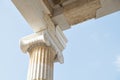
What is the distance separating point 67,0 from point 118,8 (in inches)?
128

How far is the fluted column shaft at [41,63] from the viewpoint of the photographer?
15523mm

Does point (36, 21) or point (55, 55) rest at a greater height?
point (36, 21)

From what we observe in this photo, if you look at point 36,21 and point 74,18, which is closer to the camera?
Result: point 36,21

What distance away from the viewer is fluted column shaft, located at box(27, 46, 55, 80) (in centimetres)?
1552

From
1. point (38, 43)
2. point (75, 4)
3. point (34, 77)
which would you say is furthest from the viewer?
point (75, 4)

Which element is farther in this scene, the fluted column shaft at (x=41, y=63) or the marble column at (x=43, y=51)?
the marble column at (x=43, y=51)

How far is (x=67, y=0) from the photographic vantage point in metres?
18.2

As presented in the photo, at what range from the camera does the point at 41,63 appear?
631 inches

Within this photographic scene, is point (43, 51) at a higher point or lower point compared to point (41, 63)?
higher

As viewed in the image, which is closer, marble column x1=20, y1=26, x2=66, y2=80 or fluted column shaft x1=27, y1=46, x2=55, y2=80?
fluted column shaft x1=27, y1=46, x2=55, y2=80

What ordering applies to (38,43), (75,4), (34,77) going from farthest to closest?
(75,4) → (38,43) → (34,77)

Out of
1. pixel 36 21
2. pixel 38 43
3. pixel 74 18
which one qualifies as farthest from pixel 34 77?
pixel 74 18

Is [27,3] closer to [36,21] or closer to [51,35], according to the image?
[36,21]

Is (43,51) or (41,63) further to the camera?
(43,51)
